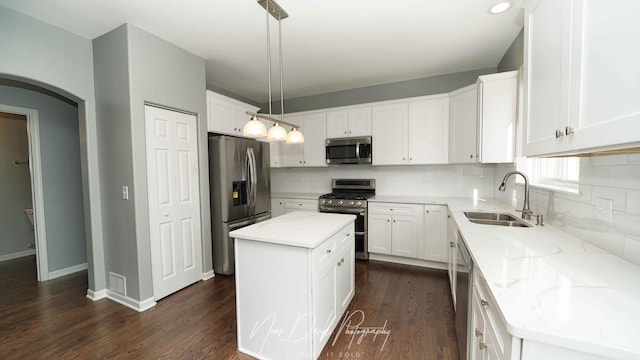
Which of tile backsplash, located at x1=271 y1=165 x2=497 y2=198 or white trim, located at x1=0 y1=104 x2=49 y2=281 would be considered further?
tile backsplash, located at x1=271 y1=165 x2=497 y2=198

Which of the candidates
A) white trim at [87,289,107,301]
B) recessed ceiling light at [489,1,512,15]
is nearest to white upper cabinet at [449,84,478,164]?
recessed ceiling light at [489,1,512,15]

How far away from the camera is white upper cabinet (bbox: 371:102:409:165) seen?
3432 millimetres

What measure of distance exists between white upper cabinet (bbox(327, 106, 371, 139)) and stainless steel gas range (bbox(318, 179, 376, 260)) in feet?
2.55

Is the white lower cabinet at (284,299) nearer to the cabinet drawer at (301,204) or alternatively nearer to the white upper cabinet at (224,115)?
the white upper cabinet at (224,115)

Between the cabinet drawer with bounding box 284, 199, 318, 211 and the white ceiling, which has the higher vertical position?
the white ceiling

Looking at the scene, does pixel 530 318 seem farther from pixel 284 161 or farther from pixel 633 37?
pixel 284 161

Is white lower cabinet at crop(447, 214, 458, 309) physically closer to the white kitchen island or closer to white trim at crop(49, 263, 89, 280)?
the white kitchen island

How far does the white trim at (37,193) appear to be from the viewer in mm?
2924

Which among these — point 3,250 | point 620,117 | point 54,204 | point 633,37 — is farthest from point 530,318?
point 3,250

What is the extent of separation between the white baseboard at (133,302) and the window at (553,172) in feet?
11.5

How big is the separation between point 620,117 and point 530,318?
66 cm

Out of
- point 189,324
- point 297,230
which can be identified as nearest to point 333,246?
point 297,230

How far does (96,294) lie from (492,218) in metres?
3.98

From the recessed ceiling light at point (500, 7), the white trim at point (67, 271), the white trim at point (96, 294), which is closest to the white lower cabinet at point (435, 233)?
the recessed ceiling light at point (500, 7)
